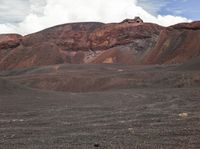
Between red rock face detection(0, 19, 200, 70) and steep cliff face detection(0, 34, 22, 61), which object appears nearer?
red rock face detection(0, 19, 200, 70)

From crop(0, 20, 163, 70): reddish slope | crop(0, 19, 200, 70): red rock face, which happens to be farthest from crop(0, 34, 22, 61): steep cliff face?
crop(0, 20, 163, 70): reddish slope

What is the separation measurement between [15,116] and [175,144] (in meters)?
12.5

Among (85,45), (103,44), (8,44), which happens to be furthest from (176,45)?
(8,44)

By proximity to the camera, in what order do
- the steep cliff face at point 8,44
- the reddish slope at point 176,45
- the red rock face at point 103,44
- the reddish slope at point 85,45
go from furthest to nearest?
the steep cliff face at point 8,44 < the reddish slope at point 85,45 < the red rock face at point 103,44 < the reddish slope at point 176,45

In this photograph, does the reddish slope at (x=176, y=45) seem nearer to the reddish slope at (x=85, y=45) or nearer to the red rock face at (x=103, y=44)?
the red rock face at (x=103, y=44)

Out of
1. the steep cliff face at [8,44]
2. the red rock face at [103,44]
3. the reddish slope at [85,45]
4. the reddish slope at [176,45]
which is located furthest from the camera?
the steep cliff face at [8,44]

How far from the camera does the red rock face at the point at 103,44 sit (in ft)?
266

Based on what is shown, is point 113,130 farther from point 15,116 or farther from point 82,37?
point 82,37

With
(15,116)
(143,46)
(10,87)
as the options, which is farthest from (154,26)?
(15,116)

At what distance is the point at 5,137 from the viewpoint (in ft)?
49.5

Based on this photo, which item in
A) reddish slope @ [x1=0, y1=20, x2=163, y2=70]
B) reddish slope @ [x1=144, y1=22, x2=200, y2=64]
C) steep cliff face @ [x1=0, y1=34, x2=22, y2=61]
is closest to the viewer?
reddish slope @ [x1=144, y1=22, x2=200, y2=64]

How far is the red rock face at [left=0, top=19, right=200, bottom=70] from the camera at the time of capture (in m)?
81.1

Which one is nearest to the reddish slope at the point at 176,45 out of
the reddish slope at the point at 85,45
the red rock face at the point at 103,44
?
the red rock face at the point at 103,44

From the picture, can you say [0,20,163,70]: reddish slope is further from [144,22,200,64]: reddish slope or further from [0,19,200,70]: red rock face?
[144,22,200,64]: reddish slope
